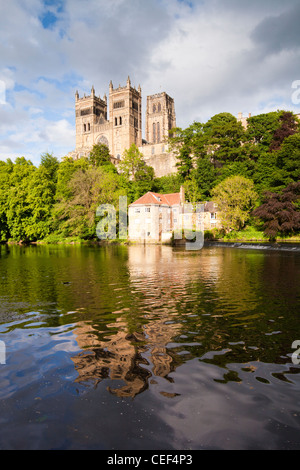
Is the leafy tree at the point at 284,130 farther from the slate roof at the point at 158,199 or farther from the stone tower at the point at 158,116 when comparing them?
the stone tower at the point at 158,116

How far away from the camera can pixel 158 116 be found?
128625mm

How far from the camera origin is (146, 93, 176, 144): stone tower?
127375 mm

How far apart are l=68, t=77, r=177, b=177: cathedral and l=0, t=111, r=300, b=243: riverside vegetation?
56822 millimetres

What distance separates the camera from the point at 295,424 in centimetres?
430

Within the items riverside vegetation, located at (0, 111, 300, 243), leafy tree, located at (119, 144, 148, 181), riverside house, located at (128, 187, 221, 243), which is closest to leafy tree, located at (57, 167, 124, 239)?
riverside vegetation, located at (0, 111, 300, 243)

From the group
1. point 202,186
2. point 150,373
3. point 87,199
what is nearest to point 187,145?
point 202,186

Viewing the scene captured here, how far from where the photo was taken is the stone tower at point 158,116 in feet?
418

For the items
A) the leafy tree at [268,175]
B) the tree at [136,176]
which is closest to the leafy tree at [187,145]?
the tree at [136,176]

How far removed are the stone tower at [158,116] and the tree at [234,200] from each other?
8070 centimetres

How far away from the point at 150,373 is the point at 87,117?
14264 cm

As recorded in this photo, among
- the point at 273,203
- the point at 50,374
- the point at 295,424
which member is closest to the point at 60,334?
the point at 50,374

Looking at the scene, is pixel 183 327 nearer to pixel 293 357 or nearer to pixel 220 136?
pixel 293 357

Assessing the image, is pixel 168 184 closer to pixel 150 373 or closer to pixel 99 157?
pixel 99 157

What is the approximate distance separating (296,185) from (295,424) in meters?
45.0
